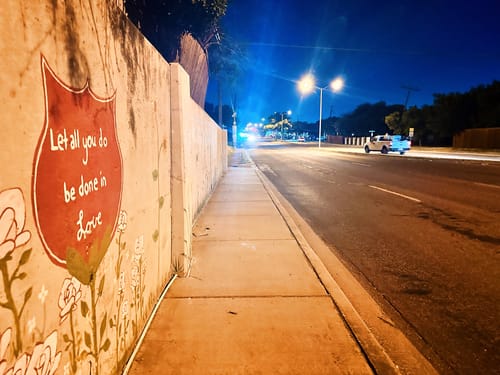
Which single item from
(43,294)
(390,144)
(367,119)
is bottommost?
(43,294)

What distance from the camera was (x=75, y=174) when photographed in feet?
6.23

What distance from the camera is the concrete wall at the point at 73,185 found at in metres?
1.42

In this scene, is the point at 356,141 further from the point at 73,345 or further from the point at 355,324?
the point at 73,345

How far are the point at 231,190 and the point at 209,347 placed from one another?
8717 mm

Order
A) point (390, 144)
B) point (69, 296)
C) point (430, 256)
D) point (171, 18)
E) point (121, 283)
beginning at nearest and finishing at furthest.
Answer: point (69, 296) < point (121, 283) < point (430, 256) < point (171, 18) < point (390, 144)

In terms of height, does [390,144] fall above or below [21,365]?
above

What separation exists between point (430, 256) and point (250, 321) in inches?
136

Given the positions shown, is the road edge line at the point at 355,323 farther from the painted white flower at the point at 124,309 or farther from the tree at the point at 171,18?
the tree at the point at 171,18

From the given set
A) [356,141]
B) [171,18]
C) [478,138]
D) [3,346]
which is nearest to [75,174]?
[3,346]

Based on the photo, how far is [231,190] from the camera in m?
11.6

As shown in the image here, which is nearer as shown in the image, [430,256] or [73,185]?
[73,185]

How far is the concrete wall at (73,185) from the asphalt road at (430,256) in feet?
8.67

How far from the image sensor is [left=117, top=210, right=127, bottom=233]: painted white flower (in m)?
2.54

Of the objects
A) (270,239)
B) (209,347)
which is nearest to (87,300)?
(209,347)
